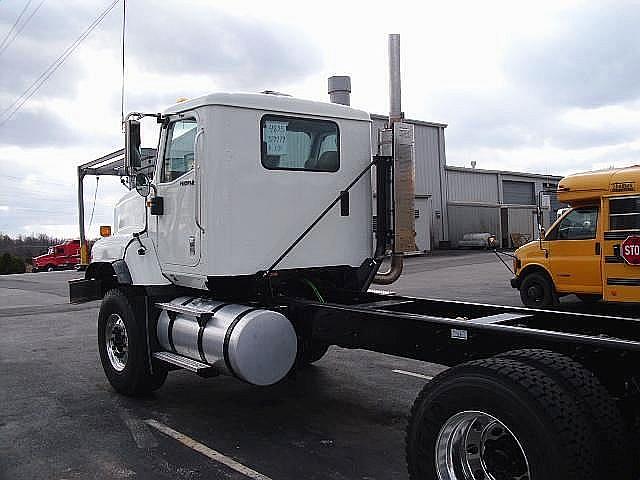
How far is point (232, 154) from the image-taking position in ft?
19.2

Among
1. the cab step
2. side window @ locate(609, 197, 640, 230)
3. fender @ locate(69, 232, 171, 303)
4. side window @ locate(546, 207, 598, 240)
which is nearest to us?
the cab step

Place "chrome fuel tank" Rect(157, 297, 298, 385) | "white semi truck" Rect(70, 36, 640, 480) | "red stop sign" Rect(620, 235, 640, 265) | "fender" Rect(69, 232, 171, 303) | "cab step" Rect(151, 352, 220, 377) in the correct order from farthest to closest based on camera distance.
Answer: "red stop sign" Rect(620, 235, 640, 265) → "fender" Rect(69, 232, 171, 303) → "cab step" Rect(151, 352, 220, 377) → "chrome fuel tank" Rect(157, 297, 298, 385) → "white semi truck" Rect(70, 36, 640, 480)

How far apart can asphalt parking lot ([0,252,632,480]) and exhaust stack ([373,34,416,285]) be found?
1.63 meters

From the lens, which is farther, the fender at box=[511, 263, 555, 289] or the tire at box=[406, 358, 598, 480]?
the fender at box=[511, 263, 555, 289]

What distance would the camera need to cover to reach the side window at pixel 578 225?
11.9 metres

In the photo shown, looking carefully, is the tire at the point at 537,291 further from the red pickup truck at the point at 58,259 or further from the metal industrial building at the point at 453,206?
the red pickup truck at the point at 58,259

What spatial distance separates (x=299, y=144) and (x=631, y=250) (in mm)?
7391

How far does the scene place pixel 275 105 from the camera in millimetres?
6172

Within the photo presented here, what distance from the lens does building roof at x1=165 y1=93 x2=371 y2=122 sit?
19.3ft

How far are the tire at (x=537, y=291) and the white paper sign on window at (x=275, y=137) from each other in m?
A: 8.54

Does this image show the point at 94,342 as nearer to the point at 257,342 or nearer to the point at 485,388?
the point at 257,342

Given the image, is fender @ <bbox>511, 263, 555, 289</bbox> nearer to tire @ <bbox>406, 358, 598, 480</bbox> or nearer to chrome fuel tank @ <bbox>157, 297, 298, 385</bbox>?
chrome fuel tank @ <bbox>157, 297, 298, 385</bbox>

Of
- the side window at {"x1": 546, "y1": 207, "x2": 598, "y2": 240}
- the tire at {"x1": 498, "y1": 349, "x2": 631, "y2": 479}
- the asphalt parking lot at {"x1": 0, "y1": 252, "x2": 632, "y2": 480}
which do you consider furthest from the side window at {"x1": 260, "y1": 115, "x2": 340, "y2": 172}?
the side window at {"x1": 546, "y1": 207, "x2": 598, "y2": 240}

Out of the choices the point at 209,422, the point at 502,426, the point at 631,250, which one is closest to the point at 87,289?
the point at 209,422
